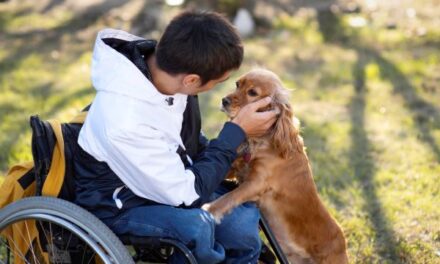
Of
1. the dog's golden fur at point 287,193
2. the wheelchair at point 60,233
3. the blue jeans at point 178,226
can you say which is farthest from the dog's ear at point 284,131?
the wheelchair at point 60,233

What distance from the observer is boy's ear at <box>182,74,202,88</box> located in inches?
96.1

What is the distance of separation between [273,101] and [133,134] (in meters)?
0.93

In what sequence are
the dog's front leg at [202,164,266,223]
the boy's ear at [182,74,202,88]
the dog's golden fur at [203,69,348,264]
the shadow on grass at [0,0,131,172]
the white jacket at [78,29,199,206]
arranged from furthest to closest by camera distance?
the shadow on grass at [0,0,131,172] < the dog's golden fur at [203,69,348,264] < the dog's front leg at [202,164,266,223] < the boy's ear at [182,74,202,88] < the white jacket at [78,29,199,206]

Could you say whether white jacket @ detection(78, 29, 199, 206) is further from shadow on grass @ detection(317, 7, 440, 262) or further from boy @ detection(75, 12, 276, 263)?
shadow on grass @ detection(317, 7, 440, 262)

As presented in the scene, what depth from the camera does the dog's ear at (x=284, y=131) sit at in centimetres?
294

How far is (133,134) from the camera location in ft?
7.55

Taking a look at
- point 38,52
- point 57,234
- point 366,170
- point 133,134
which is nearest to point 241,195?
point 133,134

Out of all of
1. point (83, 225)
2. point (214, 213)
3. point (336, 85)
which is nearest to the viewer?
point (83, 225)

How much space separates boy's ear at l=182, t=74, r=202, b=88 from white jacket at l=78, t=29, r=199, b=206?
0.10 metres

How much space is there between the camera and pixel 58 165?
2.40m

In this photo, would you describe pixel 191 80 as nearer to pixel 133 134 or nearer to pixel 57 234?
pixel 133 134

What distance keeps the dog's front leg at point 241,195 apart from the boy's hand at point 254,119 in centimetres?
32

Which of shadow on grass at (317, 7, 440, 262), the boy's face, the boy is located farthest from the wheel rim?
shadow on grass at (317, 7, 440, 262)

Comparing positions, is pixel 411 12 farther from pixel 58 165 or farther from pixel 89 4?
pixel 58 165
